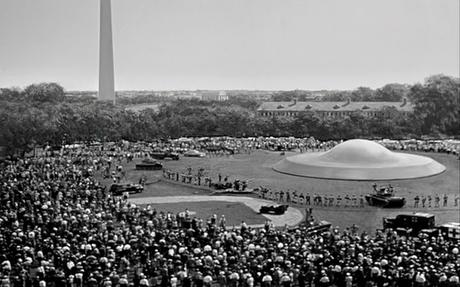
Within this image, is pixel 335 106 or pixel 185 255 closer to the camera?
pixel 185 255

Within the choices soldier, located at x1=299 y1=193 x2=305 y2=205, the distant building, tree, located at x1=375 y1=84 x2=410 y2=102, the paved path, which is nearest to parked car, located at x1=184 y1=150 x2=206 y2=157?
the paved path

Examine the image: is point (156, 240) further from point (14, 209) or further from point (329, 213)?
point (329, 213)

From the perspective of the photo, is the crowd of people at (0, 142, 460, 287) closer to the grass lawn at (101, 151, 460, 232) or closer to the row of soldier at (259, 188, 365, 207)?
the grass lawn at (101, 151, 460, 232)

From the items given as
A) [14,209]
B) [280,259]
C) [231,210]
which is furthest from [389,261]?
[14,209]

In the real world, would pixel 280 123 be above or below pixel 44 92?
below

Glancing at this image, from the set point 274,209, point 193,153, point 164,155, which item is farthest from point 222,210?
point 193,153

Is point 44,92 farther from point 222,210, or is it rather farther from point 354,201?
point 354,201
